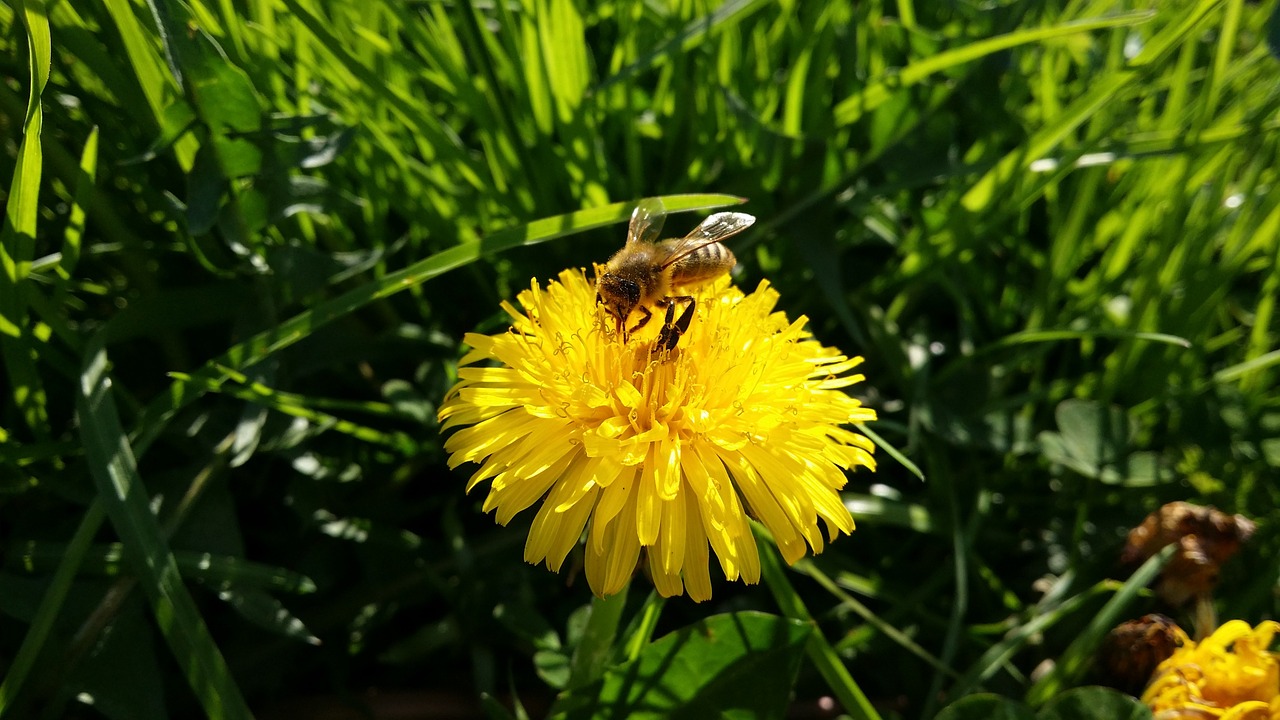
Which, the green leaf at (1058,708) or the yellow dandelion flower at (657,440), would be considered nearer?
the yellow dandelion flower at (657,440)

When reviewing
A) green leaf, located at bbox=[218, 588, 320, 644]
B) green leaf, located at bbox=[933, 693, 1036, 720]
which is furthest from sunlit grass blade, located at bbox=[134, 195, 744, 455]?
green leaf, located at bbox=[933, 693, 1036, 720]

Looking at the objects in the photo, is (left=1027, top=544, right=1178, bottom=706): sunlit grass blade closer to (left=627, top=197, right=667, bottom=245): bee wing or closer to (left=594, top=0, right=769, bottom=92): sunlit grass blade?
(left=627, top=197, right=667, bottom=245): bee wing

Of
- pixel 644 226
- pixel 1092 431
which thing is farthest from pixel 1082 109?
pixel 644 226

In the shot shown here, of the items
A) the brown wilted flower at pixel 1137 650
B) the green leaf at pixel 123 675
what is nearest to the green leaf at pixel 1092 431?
the brown wilted flower at pixel 1137 650

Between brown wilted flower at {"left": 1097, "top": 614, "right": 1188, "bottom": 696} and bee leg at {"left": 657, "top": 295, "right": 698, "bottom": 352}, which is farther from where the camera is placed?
brown wilted flower at {"left": 1097, "top": 614, "right": 1188, "bottom": 696}

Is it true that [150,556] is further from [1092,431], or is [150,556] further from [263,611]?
[1092,431]

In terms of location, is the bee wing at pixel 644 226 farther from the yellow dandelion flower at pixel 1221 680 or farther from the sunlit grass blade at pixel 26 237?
the yellow dandelion flower at pixel 1221 680
